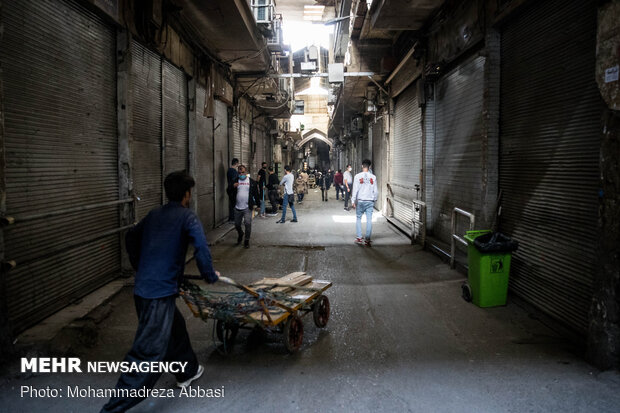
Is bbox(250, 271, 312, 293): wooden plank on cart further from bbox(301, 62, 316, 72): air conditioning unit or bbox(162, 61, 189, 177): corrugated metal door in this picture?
bbox(301, 62, 316, 72): air conditioning unit

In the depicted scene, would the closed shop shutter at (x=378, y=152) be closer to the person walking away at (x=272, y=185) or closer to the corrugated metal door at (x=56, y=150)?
the person walking away at (x=272, y=185)

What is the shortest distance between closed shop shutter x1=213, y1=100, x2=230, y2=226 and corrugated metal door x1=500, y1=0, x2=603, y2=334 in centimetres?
901

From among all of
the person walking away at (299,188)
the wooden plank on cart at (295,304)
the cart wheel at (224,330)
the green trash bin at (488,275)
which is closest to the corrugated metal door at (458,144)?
the green trash bin at (488,275)

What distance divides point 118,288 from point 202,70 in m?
7.26

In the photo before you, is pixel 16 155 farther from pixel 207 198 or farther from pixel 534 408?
pixel 207 198

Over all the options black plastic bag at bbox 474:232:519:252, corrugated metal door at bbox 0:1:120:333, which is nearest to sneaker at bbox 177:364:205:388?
corrugated metal door at bbox 0:1:120:333

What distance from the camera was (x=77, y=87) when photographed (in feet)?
19.1

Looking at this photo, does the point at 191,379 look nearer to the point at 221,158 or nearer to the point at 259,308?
the point at 259,308

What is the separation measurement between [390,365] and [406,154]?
31.4 feet

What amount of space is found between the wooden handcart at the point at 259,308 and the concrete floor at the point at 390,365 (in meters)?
0.22

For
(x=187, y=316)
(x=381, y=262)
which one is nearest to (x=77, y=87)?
(x=187, y=316)

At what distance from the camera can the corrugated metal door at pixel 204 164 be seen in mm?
11412

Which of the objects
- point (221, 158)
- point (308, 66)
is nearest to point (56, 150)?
point (221, 158)

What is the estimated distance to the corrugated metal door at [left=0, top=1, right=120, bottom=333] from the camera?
459 cm
